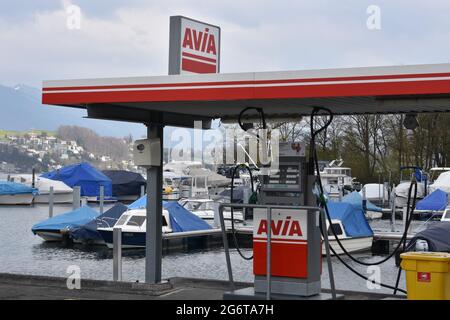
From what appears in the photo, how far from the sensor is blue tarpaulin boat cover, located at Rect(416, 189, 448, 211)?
4325 centimetres

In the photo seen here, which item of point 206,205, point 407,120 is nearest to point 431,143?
point 206,205

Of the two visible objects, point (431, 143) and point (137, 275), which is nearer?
point (137, 275)

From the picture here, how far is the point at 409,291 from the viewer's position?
10.1 meters

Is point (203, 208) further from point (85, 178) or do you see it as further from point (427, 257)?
point (427, 257)

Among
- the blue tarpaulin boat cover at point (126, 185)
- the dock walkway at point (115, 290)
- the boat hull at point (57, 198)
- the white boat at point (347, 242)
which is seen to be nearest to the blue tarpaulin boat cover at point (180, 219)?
the white boat at point (347, 242)

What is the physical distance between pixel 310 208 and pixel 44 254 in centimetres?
2266

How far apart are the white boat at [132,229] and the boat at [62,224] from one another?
2437mm

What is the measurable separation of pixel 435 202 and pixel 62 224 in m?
21.1

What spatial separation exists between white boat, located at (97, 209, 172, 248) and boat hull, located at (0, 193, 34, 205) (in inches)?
1303

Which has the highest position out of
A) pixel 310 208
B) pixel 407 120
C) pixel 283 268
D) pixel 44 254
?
pixel 407 120

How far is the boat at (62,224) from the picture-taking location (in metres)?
32.7

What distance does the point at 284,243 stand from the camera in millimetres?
10016

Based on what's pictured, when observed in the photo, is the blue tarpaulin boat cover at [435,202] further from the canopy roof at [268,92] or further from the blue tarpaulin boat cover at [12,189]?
the canopy roof at [268,92]
